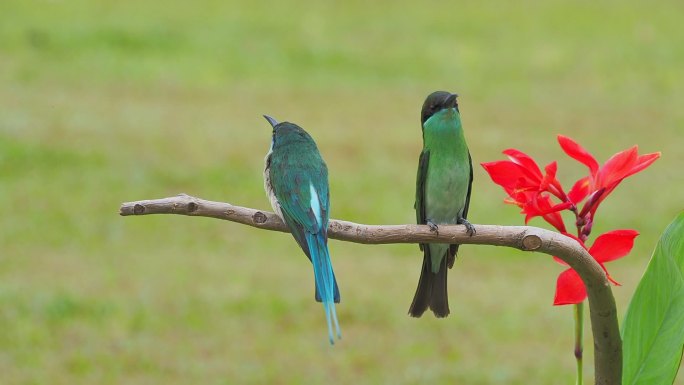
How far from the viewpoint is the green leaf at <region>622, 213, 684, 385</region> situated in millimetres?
1811

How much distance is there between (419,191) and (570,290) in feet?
3.50

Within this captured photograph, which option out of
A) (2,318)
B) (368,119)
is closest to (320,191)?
(2,318)

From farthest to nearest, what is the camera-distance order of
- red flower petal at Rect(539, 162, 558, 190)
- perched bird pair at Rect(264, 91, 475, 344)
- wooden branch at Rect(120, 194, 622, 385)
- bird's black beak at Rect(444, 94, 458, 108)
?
bird's black beak at Rect(444, 94, 458, 108)
perched bird pair at Rect(264, 91, 475, 344)
red flower petal at Rect(539, 162, 558, 190)
wooden branch at Rect(120, 194, 622, 385)

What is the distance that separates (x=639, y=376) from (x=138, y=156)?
7734 millimetres

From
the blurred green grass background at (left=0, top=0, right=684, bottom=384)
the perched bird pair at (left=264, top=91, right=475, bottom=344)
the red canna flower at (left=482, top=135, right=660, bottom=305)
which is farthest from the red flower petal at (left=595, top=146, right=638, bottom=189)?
the blurred green grass background at (left=0, top=0, right=684, bottom=384)

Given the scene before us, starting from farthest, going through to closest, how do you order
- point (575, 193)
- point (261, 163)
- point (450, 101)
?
point (261, 163)
point (450, 101)
point (575, 193)

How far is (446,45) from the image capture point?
46.7ft

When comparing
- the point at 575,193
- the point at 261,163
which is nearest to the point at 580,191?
the point at 575,193

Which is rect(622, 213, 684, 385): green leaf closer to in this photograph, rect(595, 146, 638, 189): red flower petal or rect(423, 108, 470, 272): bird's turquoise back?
rect(595, 146, 638, 189): red flower petal

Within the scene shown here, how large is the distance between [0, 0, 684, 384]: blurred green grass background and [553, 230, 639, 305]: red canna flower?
4054mm

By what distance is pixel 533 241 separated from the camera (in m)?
1.68

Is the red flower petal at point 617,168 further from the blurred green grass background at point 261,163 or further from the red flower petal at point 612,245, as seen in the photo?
the blurred green grass background at point 261,163

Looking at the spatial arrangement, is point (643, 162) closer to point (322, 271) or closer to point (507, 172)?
point (507, 172)

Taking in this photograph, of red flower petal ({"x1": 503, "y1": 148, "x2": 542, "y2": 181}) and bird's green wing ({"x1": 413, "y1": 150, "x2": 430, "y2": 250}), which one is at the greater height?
bird's green wing ({"x1": 413, "y1": 150, "x2": 430, "y2": 250})
